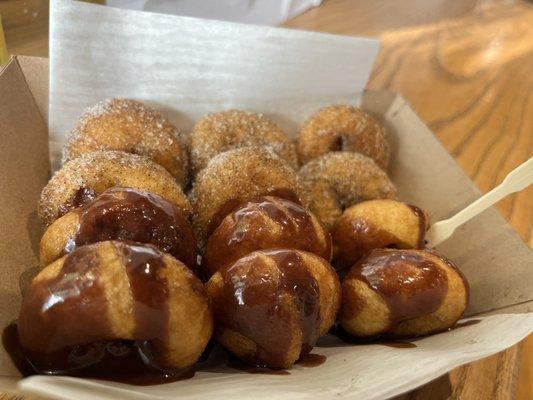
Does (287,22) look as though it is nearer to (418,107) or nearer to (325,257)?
(418,107)

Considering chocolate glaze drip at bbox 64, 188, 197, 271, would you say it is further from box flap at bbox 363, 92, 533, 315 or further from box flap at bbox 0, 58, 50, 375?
box flap at bbox 363, 92, 533, 315

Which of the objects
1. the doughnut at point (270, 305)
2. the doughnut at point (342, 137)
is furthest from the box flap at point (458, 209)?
the doughnut at point (270, 305)

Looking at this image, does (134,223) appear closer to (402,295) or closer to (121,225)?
(121,225)

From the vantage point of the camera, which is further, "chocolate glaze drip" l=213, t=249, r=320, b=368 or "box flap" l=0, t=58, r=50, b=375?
"box flap" l=0, t=58, r=50, b=375

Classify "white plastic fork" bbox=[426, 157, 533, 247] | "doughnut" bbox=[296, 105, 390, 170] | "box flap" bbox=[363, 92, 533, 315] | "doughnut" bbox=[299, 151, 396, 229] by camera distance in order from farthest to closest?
1. "doughnut" bbox=[296, 105, 390, 170]
2. "doughnut" bbox=[299, 151, 396, 229]
3. "box flap" bbox=[363, 92, 533, 315]
4. "white plastic fork" bbox=[426, 157, 533, 247]

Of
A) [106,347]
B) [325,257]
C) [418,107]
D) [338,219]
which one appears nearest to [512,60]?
[418,107]

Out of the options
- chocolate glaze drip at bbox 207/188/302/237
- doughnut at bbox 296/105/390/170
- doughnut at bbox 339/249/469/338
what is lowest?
doughnut at bbox 339/249/469/338

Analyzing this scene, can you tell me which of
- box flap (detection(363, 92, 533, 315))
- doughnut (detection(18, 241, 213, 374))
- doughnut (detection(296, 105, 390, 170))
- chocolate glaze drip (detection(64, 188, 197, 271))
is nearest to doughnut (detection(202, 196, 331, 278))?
chocolate glaze drip (detection(64, 188, 197, 271))
